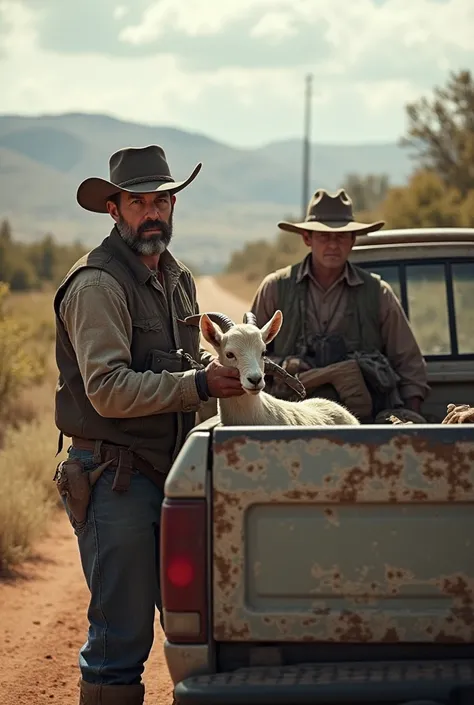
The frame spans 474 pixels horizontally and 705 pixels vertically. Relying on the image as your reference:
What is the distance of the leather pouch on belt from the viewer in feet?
17.3

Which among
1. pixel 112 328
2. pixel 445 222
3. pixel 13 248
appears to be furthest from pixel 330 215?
pixel 13 248

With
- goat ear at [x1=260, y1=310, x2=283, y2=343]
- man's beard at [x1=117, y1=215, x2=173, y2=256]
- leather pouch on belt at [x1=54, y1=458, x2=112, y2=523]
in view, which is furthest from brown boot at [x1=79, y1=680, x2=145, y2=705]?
man's beard at [x1=117, y1=215, x2=173, y2=256]

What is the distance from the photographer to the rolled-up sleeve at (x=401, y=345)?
24.4 feet

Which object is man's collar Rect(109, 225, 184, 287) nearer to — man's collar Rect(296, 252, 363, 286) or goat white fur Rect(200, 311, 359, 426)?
goat white fur Rect(200, 311, 359, 426)

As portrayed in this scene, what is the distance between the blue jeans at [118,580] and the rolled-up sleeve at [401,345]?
2.56 meters

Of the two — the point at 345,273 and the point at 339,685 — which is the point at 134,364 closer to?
the point at 339,685

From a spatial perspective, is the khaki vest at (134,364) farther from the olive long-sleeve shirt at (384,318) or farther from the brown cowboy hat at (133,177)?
the olive long-sleeve shirt at (384,318)

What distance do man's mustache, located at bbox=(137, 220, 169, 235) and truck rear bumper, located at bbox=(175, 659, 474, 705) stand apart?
2.15m

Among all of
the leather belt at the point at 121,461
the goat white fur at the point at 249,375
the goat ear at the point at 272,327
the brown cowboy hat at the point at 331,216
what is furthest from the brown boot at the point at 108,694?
the brown cowboy hat at the point at 331,216

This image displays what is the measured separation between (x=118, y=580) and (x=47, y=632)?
2.99m

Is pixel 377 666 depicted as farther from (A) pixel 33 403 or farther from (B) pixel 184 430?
(A) pixel 33 403

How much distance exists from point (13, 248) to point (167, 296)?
51456mm

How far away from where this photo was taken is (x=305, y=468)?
4.15 meters

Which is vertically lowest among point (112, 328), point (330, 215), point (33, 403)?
point (33, 403)
